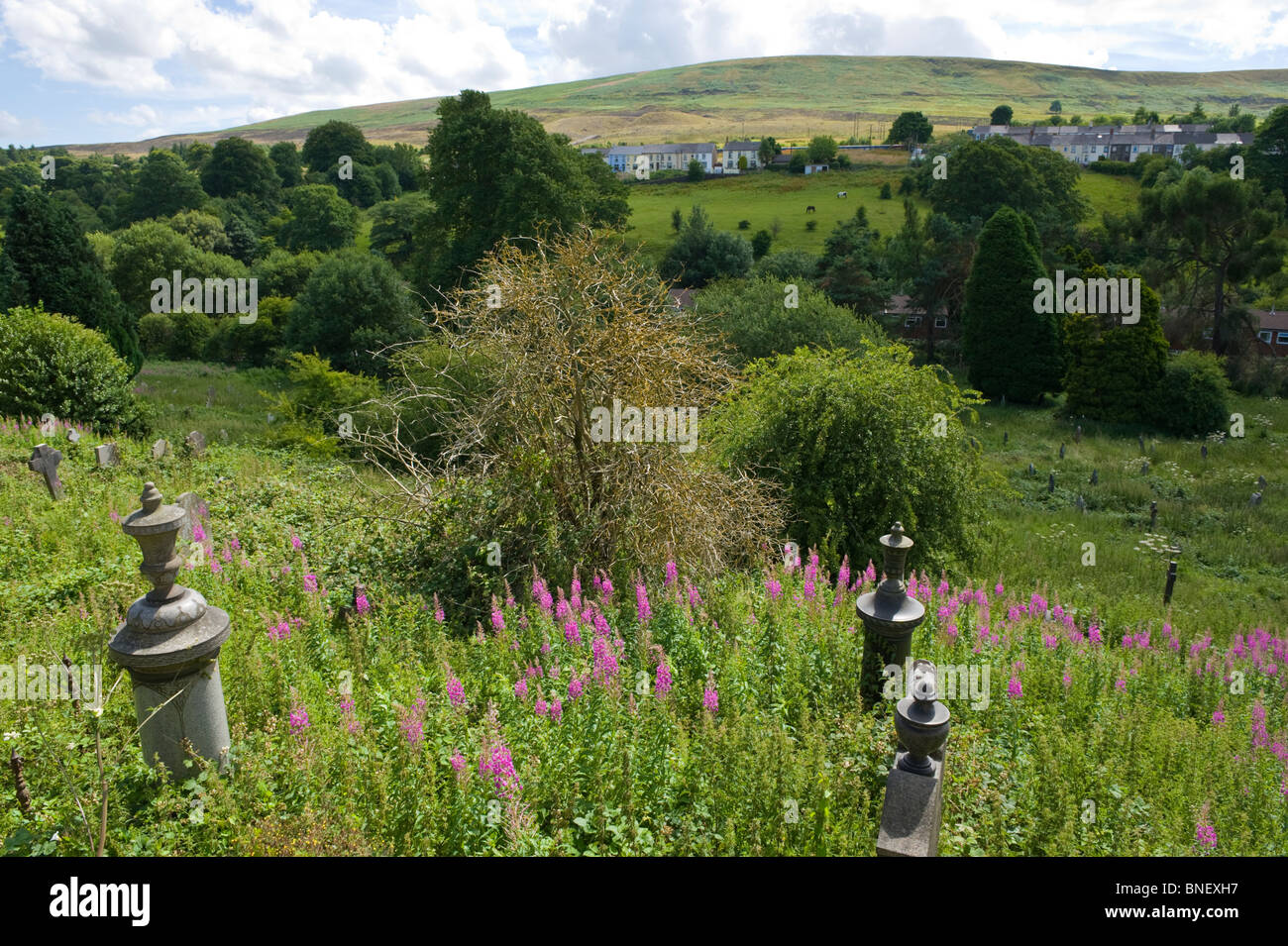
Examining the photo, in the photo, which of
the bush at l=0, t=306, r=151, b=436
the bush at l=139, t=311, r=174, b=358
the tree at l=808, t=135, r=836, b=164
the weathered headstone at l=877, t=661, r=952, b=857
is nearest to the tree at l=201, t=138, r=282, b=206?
the bush at l=139, t=311, r=174, b=358

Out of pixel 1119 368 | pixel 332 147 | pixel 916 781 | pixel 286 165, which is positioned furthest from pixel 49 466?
pixel 286 165

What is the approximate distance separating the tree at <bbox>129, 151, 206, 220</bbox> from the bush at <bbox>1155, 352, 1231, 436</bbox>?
70373 millimetres

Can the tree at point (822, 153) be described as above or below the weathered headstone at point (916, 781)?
above

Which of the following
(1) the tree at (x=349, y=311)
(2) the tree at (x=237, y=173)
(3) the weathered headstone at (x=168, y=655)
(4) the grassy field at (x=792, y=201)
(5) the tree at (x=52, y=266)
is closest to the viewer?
(3) the weathered headstone at (x=168, y=655)

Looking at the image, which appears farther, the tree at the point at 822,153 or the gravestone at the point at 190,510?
the tree at the point at 822,153

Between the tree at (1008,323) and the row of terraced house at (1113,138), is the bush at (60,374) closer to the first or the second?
the tree at (1008,323)

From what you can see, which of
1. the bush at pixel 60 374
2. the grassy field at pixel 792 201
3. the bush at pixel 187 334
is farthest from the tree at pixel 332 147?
the bush at pixel 60 374

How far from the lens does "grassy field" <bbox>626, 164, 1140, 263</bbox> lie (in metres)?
59.1

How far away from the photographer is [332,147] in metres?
82.2

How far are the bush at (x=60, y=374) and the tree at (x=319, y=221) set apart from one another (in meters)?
43.2

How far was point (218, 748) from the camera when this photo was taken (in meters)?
4.21

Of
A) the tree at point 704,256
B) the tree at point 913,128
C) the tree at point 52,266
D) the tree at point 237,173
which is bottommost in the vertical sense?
the tree at point 52,266

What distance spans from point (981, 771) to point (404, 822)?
3.16 metres

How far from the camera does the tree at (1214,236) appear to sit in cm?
4322
